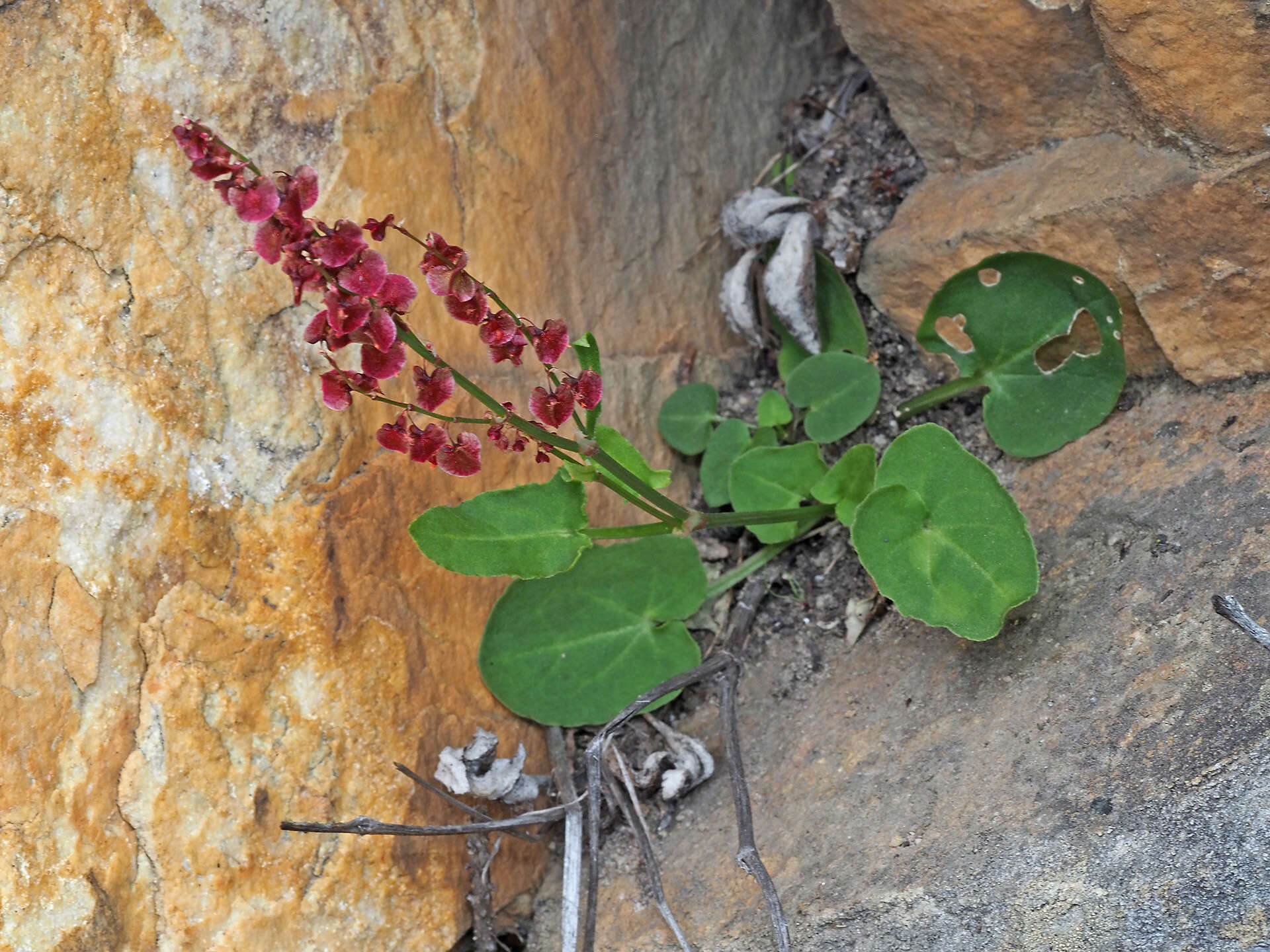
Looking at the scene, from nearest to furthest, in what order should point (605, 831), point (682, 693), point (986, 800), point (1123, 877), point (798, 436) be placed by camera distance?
point (1123, 877), point (986, 800), point (605, 831), point (682, 693), point (798, 436)

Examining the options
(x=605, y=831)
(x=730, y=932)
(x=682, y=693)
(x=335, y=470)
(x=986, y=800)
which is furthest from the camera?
(x=682, y=693)

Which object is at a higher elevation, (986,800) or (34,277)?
(34,277)

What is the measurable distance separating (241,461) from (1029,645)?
1.12m

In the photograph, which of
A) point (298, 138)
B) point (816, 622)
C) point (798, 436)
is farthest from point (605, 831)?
point (298, 138)

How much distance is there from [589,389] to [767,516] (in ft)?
1.55

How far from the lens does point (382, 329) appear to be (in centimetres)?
125

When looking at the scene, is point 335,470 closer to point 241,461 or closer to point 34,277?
point 241,461

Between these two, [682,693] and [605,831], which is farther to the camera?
[682,693]

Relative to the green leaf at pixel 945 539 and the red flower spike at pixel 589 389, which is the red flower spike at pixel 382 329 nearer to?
the red flower spike at pixel 589 389

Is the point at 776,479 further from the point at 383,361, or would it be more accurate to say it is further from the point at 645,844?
the point at 383,361

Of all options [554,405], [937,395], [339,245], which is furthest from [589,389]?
[937,395]

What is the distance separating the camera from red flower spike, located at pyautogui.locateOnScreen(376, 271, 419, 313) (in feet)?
4.12

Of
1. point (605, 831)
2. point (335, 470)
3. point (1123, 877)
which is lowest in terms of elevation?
point (605, 831)

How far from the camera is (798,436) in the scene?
208 cm
